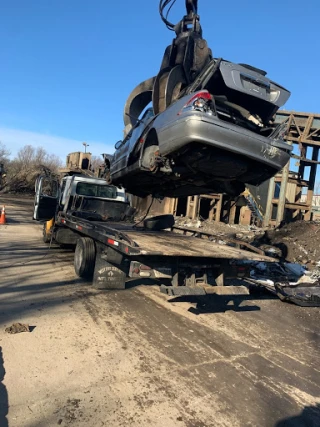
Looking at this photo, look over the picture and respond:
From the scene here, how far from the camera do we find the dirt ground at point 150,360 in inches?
120

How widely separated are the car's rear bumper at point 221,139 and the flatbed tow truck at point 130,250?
1570 mm

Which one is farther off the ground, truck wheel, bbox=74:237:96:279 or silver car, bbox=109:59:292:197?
silver car, bbox=109:59:292:197

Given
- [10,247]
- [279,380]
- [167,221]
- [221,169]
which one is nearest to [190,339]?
[279,380]

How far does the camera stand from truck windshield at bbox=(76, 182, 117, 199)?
9875mm

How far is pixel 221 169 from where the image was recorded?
5.49 meters

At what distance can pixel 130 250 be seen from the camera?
503 cm

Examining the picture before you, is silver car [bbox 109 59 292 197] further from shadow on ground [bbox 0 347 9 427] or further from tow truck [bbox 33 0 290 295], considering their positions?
shadow on ground [bbox 0 347 9 427]

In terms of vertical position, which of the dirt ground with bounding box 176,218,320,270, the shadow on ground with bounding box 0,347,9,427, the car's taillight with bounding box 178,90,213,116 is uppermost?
the car's taillight with bounding box 178,90,213,116

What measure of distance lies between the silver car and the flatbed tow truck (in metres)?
1.29

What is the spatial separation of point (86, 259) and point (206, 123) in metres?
3.88

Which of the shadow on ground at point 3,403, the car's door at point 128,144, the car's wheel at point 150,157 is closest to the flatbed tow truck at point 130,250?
the car's wheel at point 150,157

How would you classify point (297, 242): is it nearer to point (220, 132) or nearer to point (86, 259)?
point (86, 259)

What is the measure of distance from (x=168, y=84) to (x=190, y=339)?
12.9 feet

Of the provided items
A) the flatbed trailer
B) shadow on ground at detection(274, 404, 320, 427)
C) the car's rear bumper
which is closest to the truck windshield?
the flatbed trailer
